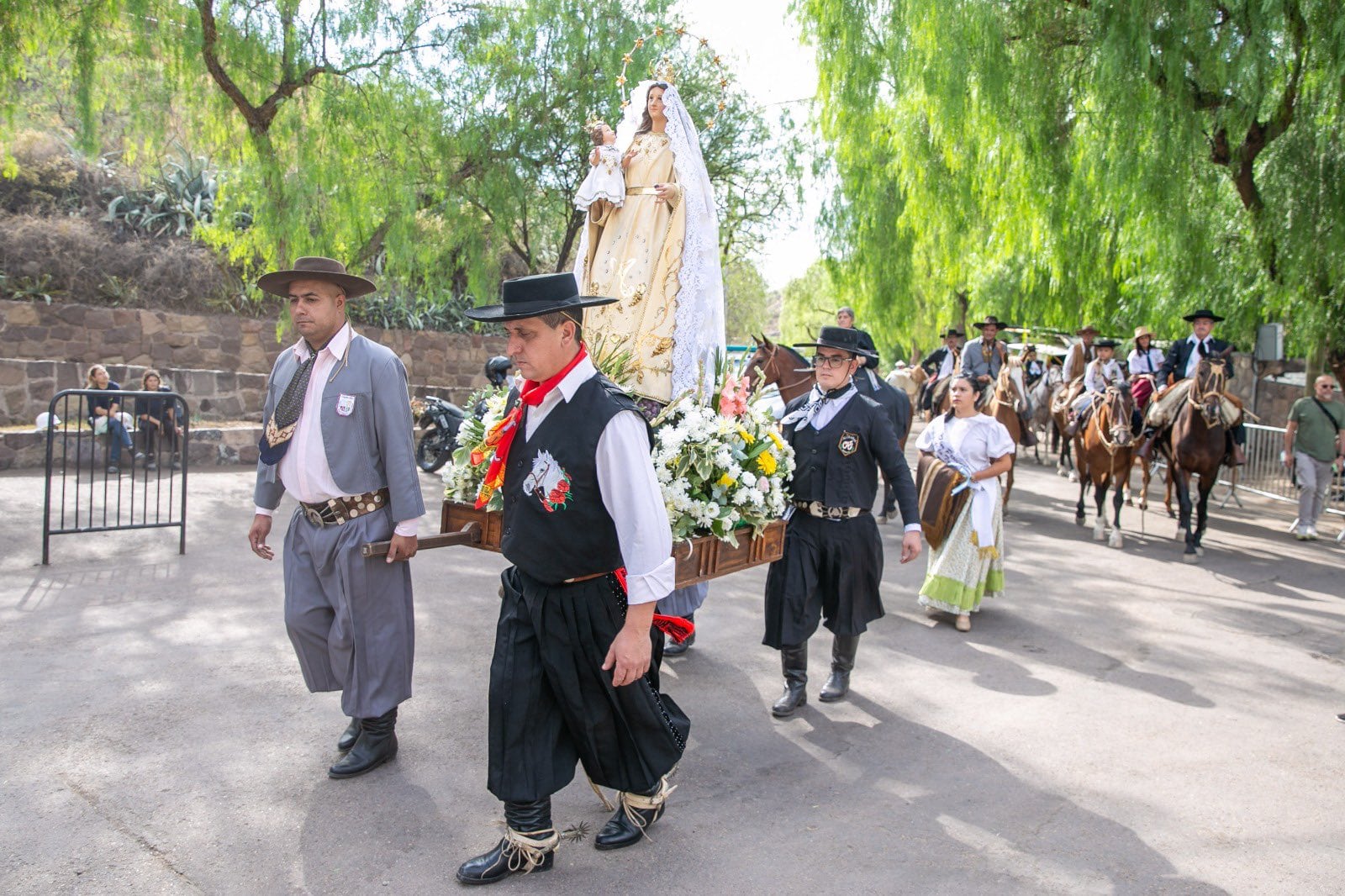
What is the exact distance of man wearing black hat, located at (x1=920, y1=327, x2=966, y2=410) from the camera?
15.6 meters

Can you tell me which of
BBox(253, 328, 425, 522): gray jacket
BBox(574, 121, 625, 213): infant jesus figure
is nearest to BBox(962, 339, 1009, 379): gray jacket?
BBox(574, 121, 625, 213): infant jesus figure

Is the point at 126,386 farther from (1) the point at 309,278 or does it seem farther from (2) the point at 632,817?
(2) the point at 632,817

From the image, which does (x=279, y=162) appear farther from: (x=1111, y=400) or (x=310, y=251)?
(x=1111, y=400)

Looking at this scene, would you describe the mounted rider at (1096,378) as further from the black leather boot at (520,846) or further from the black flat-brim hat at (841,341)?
the black leather boot at (520,846)

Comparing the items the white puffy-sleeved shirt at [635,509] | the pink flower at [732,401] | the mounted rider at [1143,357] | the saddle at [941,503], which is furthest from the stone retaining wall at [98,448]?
the mounted rider at [1143,357]

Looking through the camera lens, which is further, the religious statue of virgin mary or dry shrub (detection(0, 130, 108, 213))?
dry shrub (detection(0, 130, 108, 213))

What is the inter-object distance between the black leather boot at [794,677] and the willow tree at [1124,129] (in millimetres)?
7973

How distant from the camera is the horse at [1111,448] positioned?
11.2 m

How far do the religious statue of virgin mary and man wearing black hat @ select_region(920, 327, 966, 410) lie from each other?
979cm

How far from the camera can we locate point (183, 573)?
780 cm

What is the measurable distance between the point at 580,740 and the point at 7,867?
6.56 ft

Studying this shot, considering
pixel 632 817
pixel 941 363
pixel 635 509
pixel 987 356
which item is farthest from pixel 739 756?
pixel 941 363

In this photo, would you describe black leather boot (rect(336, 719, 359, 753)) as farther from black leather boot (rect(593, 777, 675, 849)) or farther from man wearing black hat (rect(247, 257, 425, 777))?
black leather boot (rect(593, 777, 675, 849))

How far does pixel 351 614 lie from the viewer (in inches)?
172
